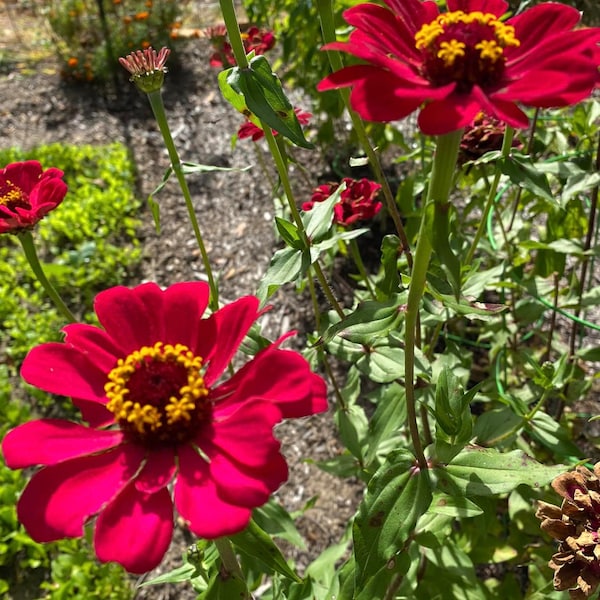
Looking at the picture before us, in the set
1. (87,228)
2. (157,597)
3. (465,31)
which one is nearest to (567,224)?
(465,31)

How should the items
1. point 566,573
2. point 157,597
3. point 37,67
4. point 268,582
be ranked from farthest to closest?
1. point 37,67
2. point 268,582
3. point 157,597
4. point 566,573

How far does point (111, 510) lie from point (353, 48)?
2.15 ft

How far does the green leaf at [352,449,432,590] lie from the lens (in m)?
1.03

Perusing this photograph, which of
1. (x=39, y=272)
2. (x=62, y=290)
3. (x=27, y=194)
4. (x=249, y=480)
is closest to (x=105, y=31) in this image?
(x=62, y=290)

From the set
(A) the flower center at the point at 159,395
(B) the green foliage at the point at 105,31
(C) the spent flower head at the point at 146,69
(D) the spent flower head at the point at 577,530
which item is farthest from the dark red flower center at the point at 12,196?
(B) the green foliage at the point at 105,31

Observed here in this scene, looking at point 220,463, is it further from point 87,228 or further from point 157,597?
point 87,228

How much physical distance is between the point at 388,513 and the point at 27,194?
1.05 meters

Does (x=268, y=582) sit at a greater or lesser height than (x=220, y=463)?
lesser

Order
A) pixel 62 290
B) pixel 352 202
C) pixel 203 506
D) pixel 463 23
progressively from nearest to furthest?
pixel 203 506, pixel 463 23, pixel 352 202, pixel 62 290

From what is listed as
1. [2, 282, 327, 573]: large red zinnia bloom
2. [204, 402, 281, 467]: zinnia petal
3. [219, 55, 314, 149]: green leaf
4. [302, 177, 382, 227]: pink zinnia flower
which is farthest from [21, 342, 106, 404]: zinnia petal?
[302, 177, 382, 227]: pink zinnia flower

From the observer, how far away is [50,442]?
83cm

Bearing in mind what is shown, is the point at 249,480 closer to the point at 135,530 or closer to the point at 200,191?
the point at 135,530

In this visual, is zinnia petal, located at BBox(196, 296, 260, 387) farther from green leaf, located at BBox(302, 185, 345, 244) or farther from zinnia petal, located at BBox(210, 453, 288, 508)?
green leaf, located at BBox(302, 185, 345, 244)

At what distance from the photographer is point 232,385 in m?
0.92
